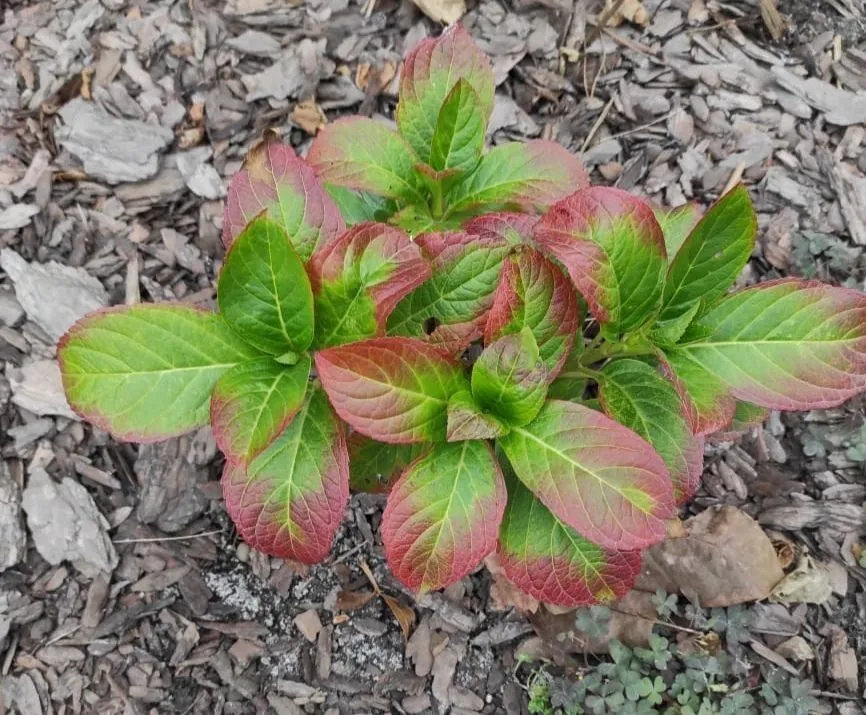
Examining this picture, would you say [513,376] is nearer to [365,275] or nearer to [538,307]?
[538,307]

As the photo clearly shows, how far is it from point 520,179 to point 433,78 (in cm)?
32

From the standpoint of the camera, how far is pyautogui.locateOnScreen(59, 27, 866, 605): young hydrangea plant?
148 cm

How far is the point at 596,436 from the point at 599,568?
0.48 meters

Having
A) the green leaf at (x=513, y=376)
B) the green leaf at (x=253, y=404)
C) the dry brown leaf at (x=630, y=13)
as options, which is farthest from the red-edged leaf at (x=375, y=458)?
the dry brown leaf at (x=630, y=13)

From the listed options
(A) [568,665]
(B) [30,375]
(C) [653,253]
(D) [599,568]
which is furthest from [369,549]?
(C) [653,253]

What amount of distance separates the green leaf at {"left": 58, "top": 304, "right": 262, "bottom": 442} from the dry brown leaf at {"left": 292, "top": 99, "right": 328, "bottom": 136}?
1.67 m

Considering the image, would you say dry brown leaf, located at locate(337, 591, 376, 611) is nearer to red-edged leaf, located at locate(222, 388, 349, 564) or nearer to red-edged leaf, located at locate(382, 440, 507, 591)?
red-edged leaf, located at locate(222, 388, 349, 564)

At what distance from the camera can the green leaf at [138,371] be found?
157cm

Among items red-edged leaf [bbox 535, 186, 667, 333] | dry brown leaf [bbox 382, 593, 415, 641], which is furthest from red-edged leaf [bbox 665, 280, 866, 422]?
dry brown leaf [bbox 382, 593, 415, 641]

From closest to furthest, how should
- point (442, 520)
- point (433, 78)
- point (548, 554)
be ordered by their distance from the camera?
point (442, 520)
point (548, 554)
point (433, 78)

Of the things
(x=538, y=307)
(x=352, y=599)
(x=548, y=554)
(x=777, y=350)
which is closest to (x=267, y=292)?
(x=538, y=307)

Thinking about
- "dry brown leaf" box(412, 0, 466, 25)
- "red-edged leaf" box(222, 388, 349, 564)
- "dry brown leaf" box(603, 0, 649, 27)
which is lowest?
"red-edged leaf" box(222, 388, 349, 564)

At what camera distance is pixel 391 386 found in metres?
1.47

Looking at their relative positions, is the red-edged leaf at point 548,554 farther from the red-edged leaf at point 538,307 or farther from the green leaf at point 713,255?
the green leaf at point 713,255
